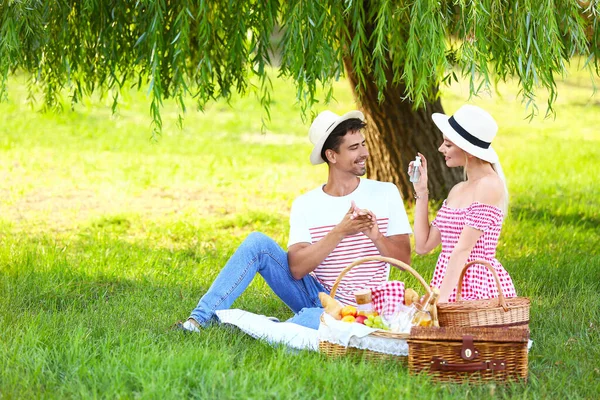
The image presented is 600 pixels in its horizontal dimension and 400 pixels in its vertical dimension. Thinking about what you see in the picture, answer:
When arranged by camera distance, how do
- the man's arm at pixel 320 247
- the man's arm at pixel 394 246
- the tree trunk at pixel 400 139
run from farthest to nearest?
the tree trunk at pixel 400 139 → the man's arm at pixel 394 246 → the man's arm at pixel 320 247

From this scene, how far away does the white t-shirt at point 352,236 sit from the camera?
484 centimetres

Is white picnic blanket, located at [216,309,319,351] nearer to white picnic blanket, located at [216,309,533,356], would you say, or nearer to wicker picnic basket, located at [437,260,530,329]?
white picnic blanket, located at [216,309,533,356]

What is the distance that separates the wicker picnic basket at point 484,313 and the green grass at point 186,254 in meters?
0.29

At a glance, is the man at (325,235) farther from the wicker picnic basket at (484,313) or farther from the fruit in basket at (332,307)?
the wicker picnic basket at (484,313)

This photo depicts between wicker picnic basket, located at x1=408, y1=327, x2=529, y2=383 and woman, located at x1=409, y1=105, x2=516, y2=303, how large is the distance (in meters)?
0.56

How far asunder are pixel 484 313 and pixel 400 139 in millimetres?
4429

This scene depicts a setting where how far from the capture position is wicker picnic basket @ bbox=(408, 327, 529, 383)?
12.6 ft

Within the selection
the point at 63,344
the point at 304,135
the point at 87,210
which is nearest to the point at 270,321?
the point at 63,344

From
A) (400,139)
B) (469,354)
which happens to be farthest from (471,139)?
(400,139)

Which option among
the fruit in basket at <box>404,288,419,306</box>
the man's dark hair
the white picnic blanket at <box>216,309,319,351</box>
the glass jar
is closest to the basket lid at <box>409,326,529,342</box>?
the fruit in basket at <box>404,288,419,306</box>

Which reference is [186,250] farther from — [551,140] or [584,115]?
[584,115]

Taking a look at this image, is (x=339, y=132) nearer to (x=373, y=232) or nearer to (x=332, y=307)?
(x=373, y=232)

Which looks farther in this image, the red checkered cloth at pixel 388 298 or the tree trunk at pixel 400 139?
the tree trunk at pixel 400 139

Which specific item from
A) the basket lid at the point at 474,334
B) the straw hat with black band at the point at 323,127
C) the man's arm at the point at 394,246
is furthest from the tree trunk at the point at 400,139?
the basket lid at the point at 474,334
